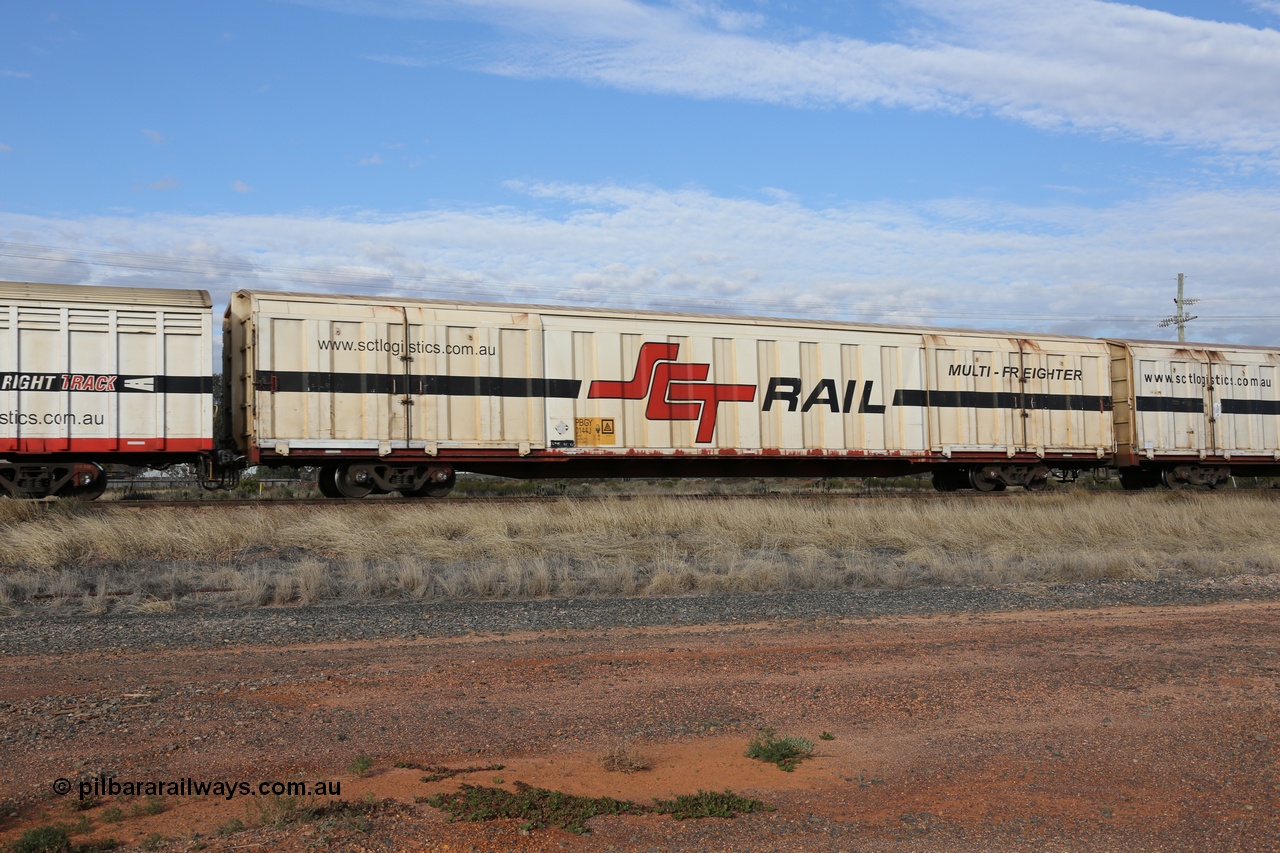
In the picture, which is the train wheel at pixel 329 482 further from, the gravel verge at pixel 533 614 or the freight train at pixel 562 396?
the gravel verge at pixel 533 614

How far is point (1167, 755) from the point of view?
4379 millimetres

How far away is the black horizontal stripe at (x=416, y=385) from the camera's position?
15.2 meters

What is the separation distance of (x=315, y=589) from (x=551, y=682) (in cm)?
402

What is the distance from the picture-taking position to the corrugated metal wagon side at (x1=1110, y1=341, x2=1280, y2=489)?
2119 cm

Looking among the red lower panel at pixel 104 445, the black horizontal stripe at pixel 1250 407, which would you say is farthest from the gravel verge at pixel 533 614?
the black horizontal stripe at pixel 1250 407

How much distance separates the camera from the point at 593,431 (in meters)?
16.9

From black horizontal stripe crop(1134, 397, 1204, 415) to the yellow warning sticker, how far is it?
11.9 m

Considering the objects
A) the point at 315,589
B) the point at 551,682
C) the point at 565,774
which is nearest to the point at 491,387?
the point at 315,589

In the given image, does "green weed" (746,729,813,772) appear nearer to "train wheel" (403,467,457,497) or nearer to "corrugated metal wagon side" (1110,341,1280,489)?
"train wheel" (403,467,457,497)

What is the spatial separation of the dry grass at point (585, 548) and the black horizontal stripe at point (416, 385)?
2107 mm

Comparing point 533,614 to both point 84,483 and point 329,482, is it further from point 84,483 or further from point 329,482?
point 84,483

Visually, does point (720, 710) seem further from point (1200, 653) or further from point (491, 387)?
point (491, 387)

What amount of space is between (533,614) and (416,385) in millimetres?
8795

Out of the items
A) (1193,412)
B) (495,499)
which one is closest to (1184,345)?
(1193,412)
